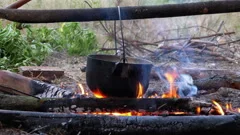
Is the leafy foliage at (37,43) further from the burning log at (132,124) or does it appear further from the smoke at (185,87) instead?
the burning log at (132,124)

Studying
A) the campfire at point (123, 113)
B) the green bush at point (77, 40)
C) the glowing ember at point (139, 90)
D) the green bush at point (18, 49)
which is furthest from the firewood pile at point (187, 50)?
the glowing ember at point (139, 90)

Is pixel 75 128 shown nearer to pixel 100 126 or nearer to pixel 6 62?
pixel 100 126

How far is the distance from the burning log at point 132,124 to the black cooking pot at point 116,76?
35 centimetres

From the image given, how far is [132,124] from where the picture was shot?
2395mm

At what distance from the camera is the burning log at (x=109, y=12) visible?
251cm

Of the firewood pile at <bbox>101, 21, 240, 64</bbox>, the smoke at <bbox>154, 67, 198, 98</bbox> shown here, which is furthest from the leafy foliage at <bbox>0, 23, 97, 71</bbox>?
the smoke at <bbox>154, 67, 198, 98</bbox>

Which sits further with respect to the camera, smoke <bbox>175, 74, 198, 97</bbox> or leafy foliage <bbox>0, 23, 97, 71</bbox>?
leafy foliage <bbox>0, 23, 97, 71</bbox>

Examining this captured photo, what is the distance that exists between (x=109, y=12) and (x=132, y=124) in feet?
2.30

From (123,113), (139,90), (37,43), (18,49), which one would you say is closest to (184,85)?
(139,90)

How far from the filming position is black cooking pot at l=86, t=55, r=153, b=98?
2.67 meters

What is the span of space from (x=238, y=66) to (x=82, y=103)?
3.51 m

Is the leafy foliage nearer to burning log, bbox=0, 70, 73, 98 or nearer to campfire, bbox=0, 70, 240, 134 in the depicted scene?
burning log, bbox=0, 70, 73, 98

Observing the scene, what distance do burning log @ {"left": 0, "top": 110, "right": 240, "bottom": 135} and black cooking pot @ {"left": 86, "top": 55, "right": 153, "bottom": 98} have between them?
350 mm

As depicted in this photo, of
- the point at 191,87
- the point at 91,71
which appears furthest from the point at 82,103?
the point at 191,87
